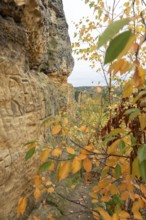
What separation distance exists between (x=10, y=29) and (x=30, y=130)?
1509 millimetres

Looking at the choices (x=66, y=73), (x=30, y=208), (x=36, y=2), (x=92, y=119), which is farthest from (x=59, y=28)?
(x=30, y=208)

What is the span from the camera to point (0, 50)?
2.93 meters

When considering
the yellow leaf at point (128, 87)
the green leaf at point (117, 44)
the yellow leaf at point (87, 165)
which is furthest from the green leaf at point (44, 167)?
the green leaf at point (117, 44)

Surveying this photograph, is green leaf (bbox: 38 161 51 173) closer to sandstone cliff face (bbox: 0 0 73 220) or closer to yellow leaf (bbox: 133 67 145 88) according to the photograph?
yellow leaf (bbox: 133 67 145 88)

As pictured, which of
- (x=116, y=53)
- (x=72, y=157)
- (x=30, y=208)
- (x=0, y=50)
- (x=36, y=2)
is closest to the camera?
(x=116, y=53)

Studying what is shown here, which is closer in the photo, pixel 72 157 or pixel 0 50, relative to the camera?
pixel 72 157

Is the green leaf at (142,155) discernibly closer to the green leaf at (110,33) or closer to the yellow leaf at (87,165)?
the green leaf at (110,33)

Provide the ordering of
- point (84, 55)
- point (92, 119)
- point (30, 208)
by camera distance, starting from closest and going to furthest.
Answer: point (30, 208)
point (84, 55)
point (92, 119)

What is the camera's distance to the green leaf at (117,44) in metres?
0.52

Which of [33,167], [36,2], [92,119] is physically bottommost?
[33,167]

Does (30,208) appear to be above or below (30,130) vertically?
below

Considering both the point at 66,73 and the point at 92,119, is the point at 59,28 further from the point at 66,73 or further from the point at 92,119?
the point at 92,119

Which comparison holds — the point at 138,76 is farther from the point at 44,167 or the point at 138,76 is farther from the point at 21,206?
the point at 21,206

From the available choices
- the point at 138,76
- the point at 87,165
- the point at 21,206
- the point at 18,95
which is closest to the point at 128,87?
the point at 138,76
